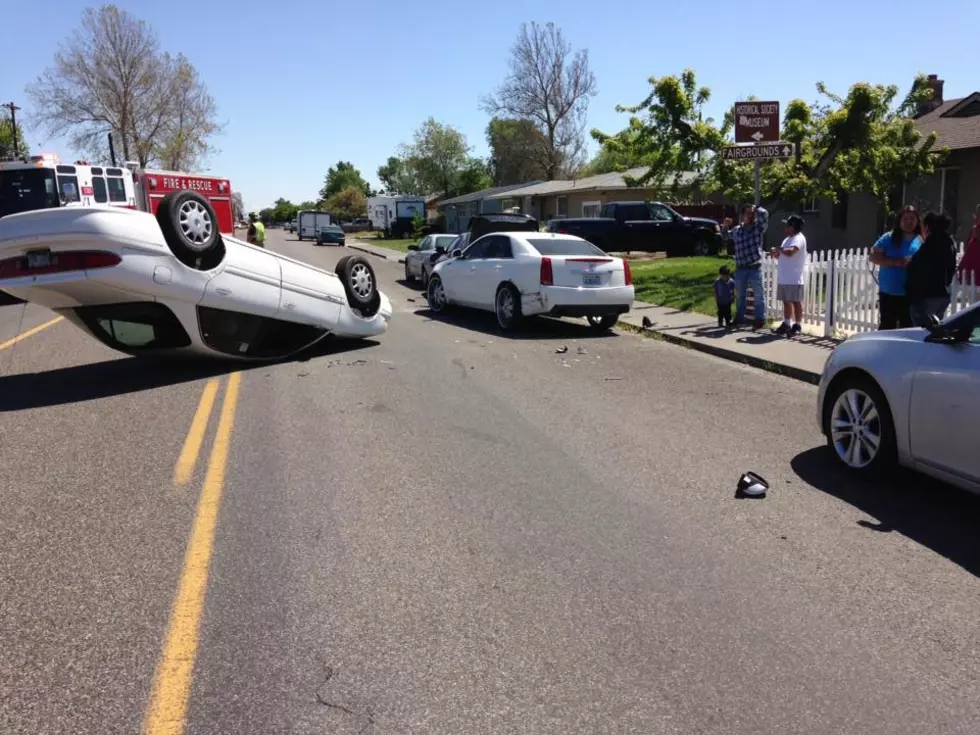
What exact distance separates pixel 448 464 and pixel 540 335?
24.1 feet

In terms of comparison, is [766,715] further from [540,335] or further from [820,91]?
[820,91]

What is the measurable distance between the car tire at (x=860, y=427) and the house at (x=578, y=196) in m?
24.7

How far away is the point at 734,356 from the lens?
438 inches

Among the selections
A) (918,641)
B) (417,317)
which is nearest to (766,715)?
(918,641)

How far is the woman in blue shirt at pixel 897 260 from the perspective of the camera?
950cm

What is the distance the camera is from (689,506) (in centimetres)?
527

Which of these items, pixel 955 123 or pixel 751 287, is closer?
pixel 751 287

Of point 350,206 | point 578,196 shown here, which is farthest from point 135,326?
point 350,206

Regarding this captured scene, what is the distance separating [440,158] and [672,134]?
77.2 m

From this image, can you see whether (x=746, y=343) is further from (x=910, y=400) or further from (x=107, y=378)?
(x=107, y=378)

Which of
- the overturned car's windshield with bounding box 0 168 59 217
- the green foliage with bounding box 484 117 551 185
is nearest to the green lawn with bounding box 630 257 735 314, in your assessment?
the overturned car's windshield with bounding box 0 168 59 217

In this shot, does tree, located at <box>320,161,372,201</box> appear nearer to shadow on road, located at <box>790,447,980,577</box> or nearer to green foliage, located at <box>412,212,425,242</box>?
green foliage, located at <box>412,212,425,242</box>

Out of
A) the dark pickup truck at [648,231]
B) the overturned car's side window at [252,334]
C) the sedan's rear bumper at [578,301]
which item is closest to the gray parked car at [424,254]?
the dark pickup truck at [648,231]

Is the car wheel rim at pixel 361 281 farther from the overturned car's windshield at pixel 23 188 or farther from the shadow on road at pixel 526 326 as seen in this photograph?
the overturned car's windshield at pixel 23 188
